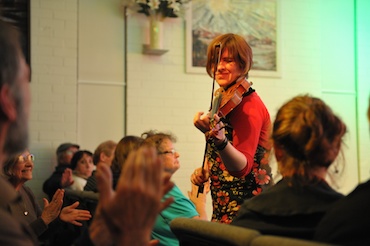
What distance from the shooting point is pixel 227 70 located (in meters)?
2.97

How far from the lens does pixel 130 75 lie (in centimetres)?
750

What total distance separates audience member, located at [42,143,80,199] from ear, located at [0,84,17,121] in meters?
5.11

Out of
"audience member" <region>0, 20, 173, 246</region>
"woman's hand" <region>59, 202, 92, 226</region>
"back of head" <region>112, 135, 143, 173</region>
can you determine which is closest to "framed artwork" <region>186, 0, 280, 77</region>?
"back of head" <region>112, 135, 143, 173</region>

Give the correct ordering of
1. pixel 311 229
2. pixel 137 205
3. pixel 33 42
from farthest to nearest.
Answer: pixel 33 42 < pixel 311 229 < pixel 137 205

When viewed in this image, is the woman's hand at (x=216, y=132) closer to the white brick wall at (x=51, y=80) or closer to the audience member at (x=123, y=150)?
the audience member at (x=123, y=150)

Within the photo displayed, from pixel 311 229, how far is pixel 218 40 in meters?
1.51

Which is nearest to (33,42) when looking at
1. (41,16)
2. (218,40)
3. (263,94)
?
(41,16)

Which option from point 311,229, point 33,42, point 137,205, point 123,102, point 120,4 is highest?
point 120,4

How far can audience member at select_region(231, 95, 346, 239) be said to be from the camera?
1737 millimetres

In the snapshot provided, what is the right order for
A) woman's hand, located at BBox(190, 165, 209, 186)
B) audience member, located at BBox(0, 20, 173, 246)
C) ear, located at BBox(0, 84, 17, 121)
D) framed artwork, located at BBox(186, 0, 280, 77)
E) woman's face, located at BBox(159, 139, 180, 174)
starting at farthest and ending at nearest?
framed artwork, located at BBox(186, 0, 280, 77)
woman's face, located at BBox(159, 139, 180, 174)
woman's hand, located at BBox(190, 165, 209, 186)
ear, located at BBox(0, 84, 17, 121)
audience member, located at BBox(0, 20, 173, 246)

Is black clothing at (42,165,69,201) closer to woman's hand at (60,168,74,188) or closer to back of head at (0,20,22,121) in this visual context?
woman's hand at (60,168,74,188)

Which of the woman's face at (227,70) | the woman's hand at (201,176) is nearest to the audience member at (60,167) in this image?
the woman's hand at (201,176)

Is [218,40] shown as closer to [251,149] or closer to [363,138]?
[251,149]

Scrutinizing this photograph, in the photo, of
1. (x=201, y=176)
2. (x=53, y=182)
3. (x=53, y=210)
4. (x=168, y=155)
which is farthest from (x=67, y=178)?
(x=201, y=176)
